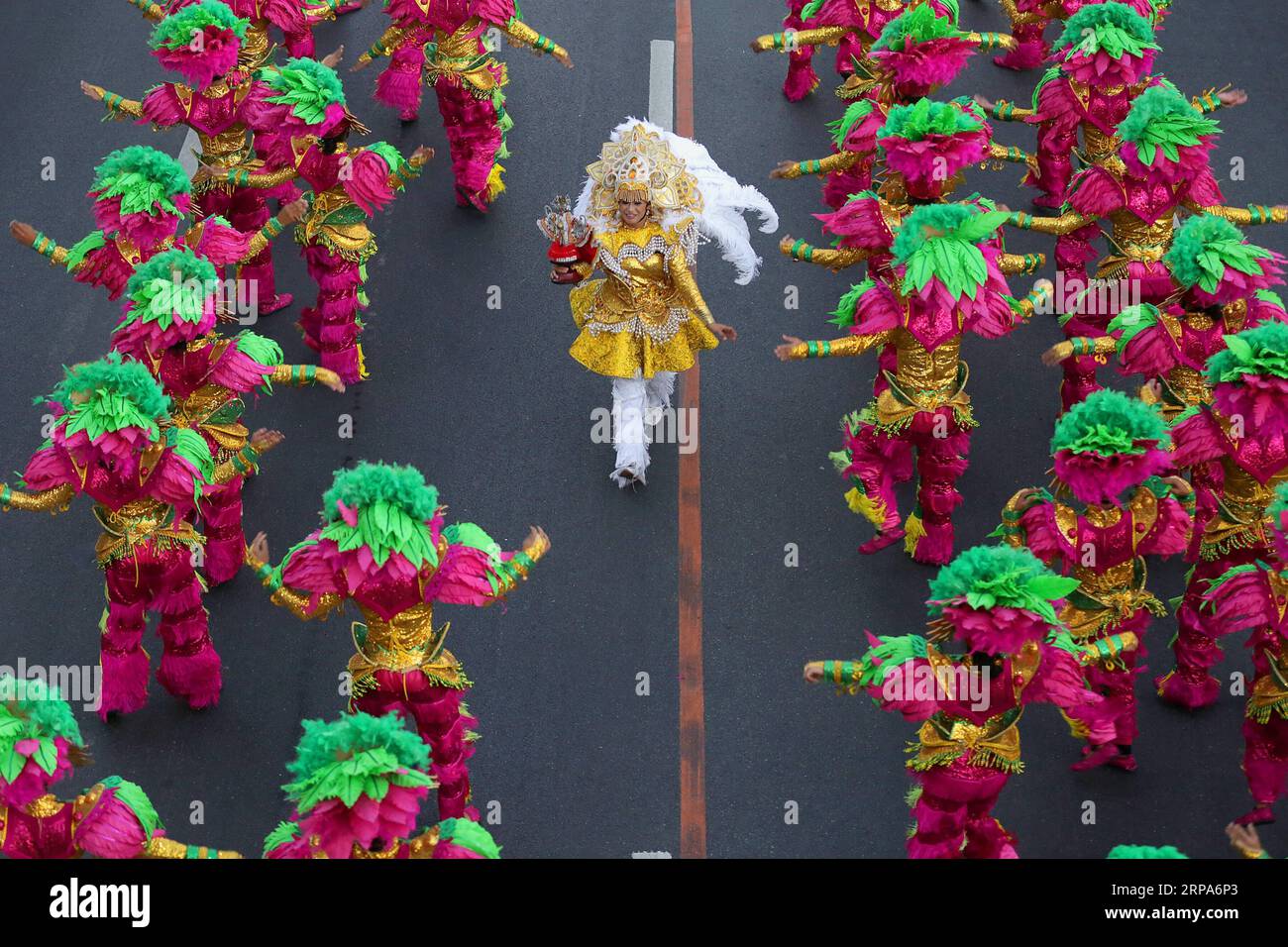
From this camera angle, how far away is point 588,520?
41.2ft

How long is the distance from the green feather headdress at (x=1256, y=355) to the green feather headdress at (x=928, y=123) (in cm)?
225

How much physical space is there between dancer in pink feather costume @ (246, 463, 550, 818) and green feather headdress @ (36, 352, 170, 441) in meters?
0.95

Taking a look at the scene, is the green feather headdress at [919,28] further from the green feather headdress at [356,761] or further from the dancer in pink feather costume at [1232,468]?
the green feather headdress at [356,761]

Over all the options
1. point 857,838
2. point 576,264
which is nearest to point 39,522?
point 576,264

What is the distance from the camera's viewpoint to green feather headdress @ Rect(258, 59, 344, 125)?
12.2 meters

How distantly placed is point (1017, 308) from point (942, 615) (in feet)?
9.61

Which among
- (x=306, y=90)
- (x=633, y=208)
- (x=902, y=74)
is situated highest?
(x=902, y=74)

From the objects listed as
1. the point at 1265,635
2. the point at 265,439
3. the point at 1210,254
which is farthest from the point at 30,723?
the point at 1210,254

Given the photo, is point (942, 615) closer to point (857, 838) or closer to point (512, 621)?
point (857, 838)

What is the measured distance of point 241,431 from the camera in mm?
11156

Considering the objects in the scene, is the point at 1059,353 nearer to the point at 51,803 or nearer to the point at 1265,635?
the point at 1265,635

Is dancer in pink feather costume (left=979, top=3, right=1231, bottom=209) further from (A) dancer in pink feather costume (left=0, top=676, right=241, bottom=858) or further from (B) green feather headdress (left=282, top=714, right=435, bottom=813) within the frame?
(A) dancer in pink feather costume (left=0, top=676, right=241, bottom=858)

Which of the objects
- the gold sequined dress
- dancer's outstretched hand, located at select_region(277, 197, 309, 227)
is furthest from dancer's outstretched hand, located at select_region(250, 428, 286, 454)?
the gold sequined dress

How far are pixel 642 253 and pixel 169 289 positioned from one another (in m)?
2.94
